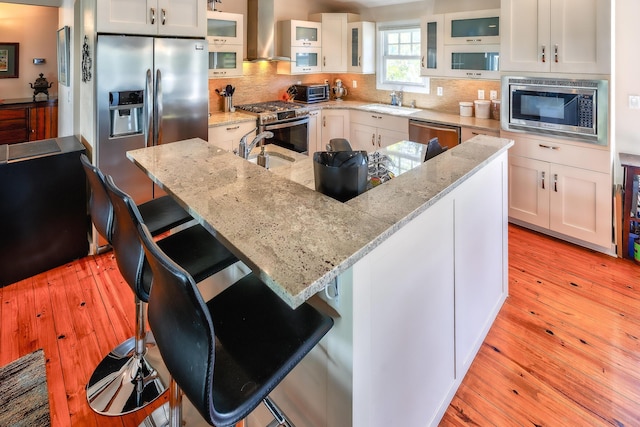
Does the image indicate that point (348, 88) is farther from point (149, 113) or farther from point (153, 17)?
point (149, 113)

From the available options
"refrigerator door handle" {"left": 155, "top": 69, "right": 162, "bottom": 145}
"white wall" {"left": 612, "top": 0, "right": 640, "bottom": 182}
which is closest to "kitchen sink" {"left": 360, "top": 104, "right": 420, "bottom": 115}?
"white wall" {"left": 612, "top": 0, "right": 640, "bottom": 182}

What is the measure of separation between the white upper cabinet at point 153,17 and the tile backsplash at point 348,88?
1.46m

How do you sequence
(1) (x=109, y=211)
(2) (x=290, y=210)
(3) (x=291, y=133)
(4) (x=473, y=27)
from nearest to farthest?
(2) (x=290, y=210), (1) (x=109, y=211), (4) (x=473, y=27), (3) (x=291, y=133)

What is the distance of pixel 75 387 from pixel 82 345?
0.35 meters

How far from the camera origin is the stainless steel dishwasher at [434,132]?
4.02m

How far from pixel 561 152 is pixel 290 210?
3.01 meters

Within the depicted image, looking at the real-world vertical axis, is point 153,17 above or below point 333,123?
above

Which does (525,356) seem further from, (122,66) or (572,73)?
(122,66)

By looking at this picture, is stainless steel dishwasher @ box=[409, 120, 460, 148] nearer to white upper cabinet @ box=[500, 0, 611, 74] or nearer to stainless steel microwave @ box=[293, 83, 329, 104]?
white upper cabinet @ box=[500, 0, 611, 74]

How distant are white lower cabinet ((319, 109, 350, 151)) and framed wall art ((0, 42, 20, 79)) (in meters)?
4.14

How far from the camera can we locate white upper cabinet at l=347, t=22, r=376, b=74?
5.13 metres

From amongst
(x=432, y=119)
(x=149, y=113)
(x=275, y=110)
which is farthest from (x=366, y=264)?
(x=275, y=110)

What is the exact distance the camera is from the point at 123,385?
6.26ft

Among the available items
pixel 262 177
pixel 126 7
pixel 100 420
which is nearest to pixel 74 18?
pixel 126 7
